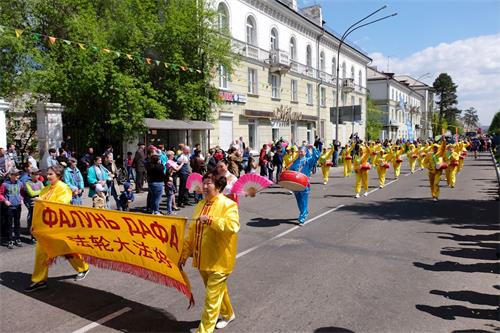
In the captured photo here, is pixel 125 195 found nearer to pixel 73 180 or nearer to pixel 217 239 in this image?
pixel 73 180

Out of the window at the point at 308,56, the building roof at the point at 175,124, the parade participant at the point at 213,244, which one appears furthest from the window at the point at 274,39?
the parade participant at the point at 213,244

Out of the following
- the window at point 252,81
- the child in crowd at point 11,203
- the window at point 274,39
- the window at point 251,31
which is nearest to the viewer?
the child in crowd at point 11,203

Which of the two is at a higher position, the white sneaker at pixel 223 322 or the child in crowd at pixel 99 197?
the child in crowd at pixel 99 197

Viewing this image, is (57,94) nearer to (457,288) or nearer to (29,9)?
(29,9)

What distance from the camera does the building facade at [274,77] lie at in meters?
26.8

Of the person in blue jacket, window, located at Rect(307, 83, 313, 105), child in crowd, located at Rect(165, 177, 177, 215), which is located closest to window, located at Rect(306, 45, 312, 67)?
window, located at Rect(307, 83, 313, 105)

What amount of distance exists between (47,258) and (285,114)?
28.6m

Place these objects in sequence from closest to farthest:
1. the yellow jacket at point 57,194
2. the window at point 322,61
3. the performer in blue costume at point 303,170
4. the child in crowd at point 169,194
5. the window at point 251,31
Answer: the yellow jacket at point 57,194 → the performer in blue costume at point 303,170 → the child in crowd at point 169,194 → the window at point 251,31 → the window at point 322,61

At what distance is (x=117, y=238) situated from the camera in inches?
201

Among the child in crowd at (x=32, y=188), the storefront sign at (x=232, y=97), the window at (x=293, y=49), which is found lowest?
the child in crowd at (x=32, y=188)

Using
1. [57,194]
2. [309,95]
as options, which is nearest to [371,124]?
[309,95]

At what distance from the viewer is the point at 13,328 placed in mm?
4602

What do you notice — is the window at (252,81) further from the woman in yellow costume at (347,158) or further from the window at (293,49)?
the woman in yellow costume at (347,158)

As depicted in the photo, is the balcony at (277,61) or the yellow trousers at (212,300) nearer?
the yellow trousers at (212,300)
